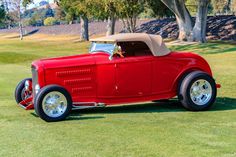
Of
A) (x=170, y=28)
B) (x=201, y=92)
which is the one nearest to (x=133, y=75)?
(x=201, y=92)

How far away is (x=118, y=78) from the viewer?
29.1 feet

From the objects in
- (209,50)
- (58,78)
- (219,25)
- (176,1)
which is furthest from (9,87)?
(219,25)

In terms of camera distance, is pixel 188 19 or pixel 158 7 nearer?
pixel 188 19

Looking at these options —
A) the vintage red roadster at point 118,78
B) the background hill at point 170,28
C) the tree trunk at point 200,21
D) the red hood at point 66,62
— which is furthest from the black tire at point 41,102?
the background hill at point 170,28

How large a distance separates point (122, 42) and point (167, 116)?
1731 mm

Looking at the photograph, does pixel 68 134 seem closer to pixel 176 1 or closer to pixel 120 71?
pixel 120 71

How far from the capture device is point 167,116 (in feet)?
28.1

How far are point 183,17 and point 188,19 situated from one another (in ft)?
1.39

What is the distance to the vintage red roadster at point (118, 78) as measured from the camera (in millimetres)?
8466

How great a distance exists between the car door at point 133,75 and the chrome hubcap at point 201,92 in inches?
34.6

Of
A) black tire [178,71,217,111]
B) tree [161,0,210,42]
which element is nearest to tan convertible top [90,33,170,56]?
black tire [178,71,217,111]

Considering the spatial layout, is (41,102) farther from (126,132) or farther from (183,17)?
(183,17)

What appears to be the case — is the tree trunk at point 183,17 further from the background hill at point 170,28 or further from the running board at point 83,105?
the running board at point 83,105

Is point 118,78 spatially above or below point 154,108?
above
